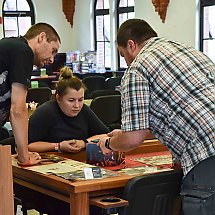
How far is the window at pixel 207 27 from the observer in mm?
7793

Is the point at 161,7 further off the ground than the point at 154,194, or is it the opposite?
the point at 161,7

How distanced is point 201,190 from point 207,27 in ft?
19.4

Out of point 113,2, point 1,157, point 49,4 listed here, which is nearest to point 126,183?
point 1,157

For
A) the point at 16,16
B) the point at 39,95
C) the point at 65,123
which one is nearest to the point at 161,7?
the point at 39,95

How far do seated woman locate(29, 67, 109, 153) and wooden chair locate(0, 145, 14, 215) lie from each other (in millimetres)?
1363

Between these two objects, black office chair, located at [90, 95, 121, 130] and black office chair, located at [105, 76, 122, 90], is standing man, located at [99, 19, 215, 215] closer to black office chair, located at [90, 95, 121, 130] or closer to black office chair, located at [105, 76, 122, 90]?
black office chair, located at [90, 95, 121, 130]

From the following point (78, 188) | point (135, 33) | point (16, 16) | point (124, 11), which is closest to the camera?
point (78, 188)

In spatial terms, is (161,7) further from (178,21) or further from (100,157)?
(100,157)

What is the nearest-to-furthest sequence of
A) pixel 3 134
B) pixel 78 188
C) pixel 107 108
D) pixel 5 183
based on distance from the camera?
pixel 5 183 → pixel 78 188 → pixel 3 134 → pixel 107 108

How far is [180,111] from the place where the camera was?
2.26 m

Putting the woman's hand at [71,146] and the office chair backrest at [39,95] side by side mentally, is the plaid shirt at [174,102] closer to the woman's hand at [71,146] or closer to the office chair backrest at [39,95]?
the woman's hand at [71,146]

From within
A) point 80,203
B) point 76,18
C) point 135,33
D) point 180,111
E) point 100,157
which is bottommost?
point 80,203

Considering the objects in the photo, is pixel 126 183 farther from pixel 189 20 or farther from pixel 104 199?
pixel 189 20

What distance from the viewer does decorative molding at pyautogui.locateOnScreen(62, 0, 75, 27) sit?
11.2m
